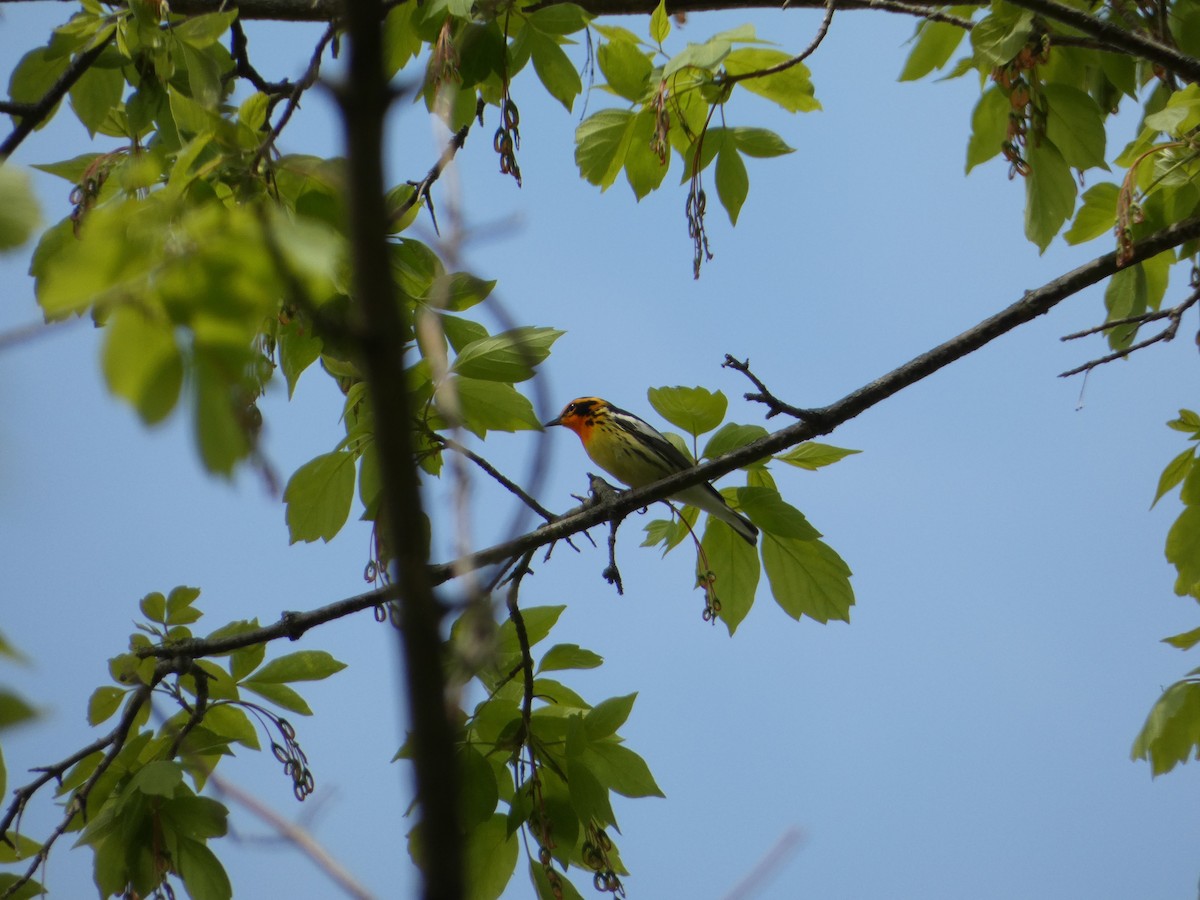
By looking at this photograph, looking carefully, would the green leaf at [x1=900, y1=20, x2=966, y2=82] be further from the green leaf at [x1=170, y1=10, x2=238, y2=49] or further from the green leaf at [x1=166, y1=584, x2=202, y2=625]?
the green leaf at [x1=166, y1=584, x2=202, y2=625]

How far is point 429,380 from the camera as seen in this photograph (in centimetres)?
283

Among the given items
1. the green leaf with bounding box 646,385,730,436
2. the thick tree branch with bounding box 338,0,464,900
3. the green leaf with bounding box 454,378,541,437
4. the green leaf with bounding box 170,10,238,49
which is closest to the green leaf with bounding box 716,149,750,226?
the green leaf with bounding box 646,385,730,436

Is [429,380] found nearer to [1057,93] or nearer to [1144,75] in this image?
[1057,93]

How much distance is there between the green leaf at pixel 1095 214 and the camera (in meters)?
3.14

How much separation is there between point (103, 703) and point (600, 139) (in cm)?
199

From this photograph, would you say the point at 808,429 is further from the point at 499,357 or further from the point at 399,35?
the point at 399,35

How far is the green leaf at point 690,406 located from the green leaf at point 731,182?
61cm

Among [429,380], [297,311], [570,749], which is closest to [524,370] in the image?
[429,380]

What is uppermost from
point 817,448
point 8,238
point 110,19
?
point 110,19

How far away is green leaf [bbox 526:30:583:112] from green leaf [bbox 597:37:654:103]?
93 mm

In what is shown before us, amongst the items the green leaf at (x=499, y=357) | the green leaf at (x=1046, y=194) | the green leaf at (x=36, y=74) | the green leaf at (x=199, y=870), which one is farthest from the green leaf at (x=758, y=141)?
the green leaf at (x=199, y=870)

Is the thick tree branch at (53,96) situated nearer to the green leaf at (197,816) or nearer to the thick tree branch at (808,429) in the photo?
the thick tree branch at (808,429)

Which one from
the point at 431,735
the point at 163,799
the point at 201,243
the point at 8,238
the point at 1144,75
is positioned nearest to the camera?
the point at 431,735

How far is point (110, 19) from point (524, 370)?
4.75ft
